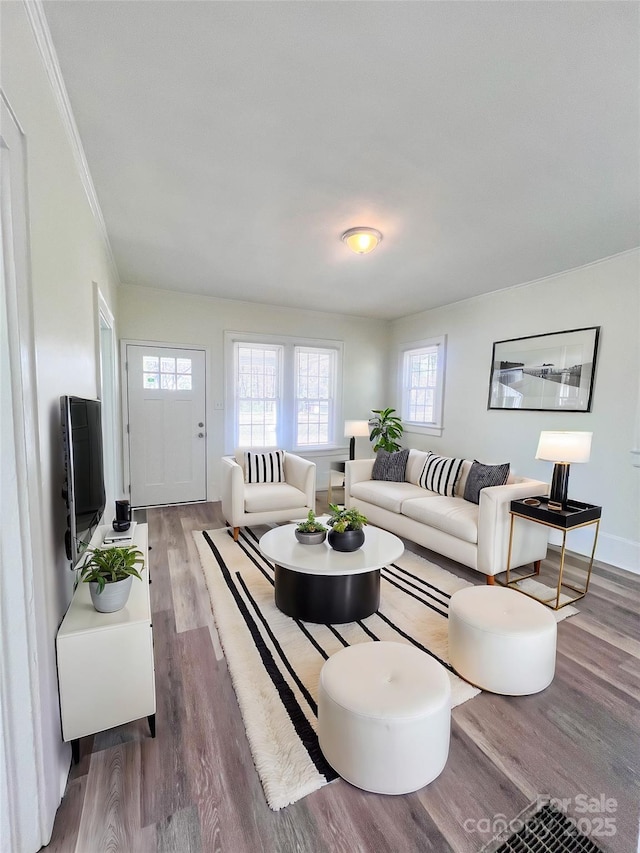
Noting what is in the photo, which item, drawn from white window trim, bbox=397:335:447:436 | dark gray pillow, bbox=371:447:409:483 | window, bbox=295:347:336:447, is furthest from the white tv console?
white window trim, bbox=397:335:447:436

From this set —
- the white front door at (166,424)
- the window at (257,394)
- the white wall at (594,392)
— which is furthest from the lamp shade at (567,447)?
the white front door at (166,424)

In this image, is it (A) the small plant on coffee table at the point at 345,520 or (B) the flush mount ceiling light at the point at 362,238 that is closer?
(A) the small plant on coffee table at the point at 345,520

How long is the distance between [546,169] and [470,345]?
2.66 m

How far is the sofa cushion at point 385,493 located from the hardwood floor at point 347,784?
5.79ft

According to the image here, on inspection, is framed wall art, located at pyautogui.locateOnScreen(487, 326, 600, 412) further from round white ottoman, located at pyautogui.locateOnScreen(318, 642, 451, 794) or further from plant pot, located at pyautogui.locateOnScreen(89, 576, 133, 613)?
plant pot, located at pyautogui.locateOnScreen(89, 576, 133, 613)

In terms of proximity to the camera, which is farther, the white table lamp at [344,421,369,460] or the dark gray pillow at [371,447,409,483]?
the white table lamp at [344,421,369,460]

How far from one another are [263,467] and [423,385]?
2.70 meters

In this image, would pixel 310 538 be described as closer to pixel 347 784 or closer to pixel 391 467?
pixel 347 784

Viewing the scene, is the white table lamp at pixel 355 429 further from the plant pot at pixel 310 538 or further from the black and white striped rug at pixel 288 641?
the plant pot at pixel 310 538

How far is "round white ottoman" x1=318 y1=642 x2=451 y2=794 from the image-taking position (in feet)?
4.11

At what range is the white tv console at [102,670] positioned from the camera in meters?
1.34

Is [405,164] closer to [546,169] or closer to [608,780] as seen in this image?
[546,169]

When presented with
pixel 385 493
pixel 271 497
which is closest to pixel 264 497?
pixel 271 497

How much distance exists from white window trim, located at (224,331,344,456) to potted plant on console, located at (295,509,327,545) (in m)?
2.76
